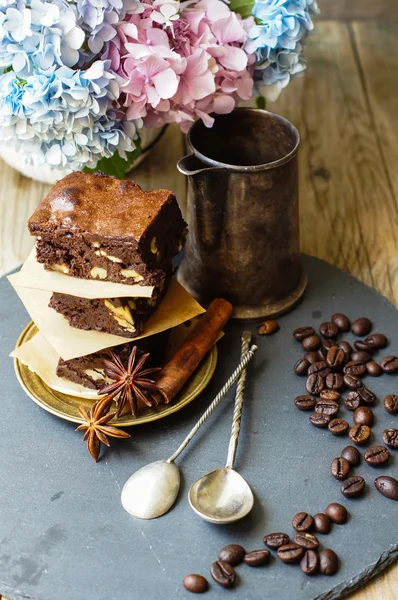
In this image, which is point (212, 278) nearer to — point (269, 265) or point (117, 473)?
point (269, 265)

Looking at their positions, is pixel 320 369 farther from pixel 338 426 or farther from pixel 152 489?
pixel 152 489

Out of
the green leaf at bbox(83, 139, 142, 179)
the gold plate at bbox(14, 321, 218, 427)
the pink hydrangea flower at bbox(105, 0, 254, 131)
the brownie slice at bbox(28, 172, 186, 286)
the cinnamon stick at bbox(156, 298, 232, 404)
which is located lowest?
the gold plate at bbox(14, 321, 218, 427)

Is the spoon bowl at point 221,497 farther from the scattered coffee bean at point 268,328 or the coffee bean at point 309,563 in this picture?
the scattered coffee bean at point 268,328

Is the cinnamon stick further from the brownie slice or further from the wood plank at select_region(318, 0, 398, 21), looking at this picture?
the wood plank at select_region(318, 0, 398, 21)

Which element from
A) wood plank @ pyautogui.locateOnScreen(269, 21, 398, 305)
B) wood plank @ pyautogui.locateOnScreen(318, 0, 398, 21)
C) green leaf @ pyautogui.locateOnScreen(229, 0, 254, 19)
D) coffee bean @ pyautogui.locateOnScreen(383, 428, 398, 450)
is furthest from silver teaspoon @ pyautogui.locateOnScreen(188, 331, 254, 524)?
wood plank @ pyautogui.locateOnScreen(318, 0, 398, 21)

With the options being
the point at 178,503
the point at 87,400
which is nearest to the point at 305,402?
the point at 178,503

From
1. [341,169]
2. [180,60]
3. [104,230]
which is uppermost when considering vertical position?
[180,60]
